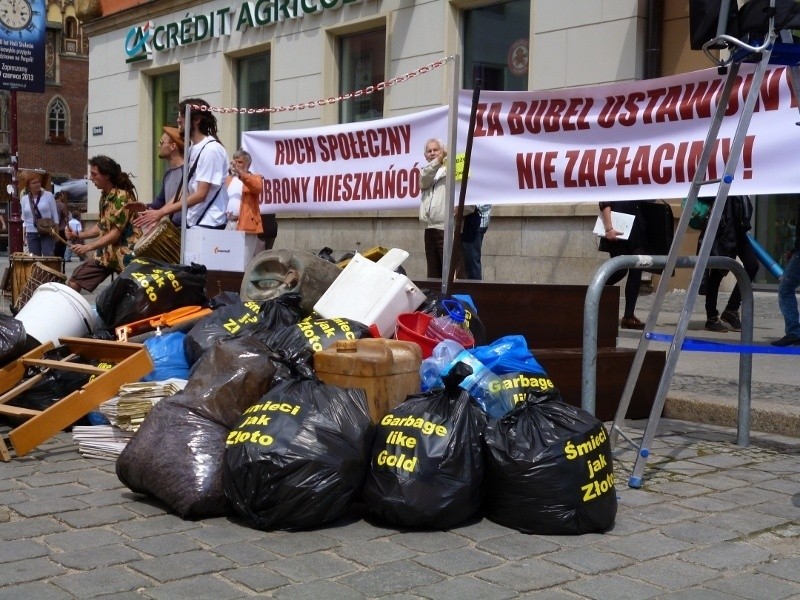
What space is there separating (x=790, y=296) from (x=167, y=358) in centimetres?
476

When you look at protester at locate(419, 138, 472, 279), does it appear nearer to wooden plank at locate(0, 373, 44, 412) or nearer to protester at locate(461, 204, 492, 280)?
protester at locate(461, 204, 492, 280)

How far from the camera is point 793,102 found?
5.38 meters

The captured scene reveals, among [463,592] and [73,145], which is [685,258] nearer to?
[463,592]

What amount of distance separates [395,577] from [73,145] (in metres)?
59.6

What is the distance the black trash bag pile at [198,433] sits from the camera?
166 inches

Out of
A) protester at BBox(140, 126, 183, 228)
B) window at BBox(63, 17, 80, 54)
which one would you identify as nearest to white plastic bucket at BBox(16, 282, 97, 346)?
protester at BBox(140, 126, 183, 228)

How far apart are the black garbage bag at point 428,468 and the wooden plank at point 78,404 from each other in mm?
1670

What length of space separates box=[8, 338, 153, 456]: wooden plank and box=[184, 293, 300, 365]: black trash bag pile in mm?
365

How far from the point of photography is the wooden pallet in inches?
201

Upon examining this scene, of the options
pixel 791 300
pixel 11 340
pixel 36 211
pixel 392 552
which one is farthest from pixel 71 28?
pixel 392 552

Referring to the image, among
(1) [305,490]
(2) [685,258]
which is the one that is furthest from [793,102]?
(1) [305,490]

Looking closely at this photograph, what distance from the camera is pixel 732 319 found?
9.59 meters

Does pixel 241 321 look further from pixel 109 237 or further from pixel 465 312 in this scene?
pixel 109 237

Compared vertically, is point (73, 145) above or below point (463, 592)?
above
